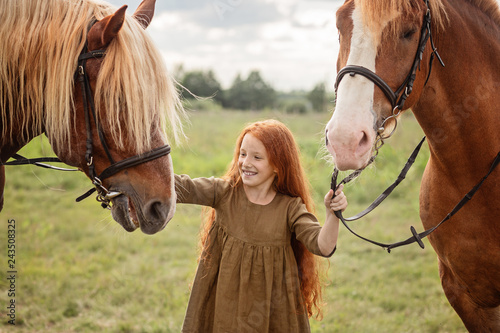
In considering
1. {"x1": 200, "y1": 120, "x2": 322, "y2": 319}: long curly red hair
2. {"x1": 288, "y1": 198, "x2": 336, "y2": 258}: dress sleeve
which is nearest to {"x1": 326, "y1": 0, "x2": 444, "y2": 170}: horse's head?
{"x1": 288, "y1": 198, "x2": 336, "y2": 258}: dress sleeve

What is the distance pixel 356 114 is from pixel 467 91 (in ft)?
2.31

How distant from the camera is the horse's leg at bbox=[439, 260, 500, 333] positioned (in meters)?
2.32

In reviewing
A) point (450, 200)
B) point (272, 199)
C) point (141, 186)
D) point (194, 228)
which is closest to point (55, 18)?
point (141, 186)

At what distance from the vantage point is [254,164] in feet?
7.29

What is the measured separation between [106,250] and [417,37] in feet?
15.3

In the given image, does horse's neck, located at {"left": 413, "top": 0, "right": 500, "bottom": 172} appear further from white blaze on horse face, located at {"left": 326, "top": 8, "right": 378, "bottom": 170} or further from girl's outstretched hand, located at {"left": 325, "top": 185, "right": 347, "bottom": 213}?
girl's outstretched hand, located at {"left": 325, "top": 185, "right": 347, "bottom": 213}

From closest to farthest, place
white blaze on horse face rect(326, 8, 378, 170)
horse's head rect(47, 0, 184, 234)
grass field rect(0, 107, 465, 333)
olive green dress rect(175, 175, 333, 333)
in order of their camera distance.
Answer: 1. white blaze on horse face rect(326, 8, 378, 170)
2. horse's head rect(47, 0, 184, 234)
3. olive green dress rect(175, 175, 333, 333)
4. grass field rect(0, 107, 465, 333)

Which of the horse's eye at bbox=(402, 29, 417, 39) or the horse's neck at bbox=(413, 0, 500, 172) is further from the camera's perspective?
the horse's neck at bbox=(413, 0, 500, 172)

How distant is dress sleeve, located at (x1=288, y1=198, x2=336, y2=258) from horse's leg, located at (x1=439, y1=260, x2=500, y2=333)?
3.10ft

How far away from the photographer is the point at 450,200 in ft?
6.92

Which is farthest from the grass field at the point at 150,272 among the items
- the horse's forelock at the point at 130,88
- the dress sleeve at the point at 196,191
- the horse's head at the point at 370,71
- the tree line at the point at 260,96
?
the tree line at the point at 260,96

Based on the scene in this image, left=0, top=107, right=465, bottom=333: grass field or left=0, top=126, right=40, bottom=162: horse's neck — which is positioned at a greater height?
left=0, top=126, right=40, bottom=162: horse's neck

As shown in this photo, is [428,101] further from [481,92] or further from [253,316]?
[253,316]

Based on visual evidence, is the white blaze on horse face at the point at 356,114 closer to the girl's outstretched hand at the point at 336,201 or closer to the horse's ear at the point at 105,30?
the girl's outstretched hand at the point at 336,201
